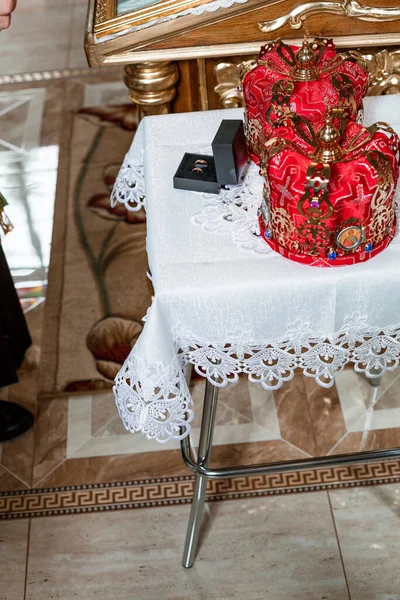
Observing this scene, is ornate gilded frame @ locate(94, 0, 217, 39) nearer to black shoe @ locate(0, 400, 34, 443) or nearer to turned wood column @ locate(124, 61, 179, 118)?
turned wood column @ locate(124, 61, 179, 118)

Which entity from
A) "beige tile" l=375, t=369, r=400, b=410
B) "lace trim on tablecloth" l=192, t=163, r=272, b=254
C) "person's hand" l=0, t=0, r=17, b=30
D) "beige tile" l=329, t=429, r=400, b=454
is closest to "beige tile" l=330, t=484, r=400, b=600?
"beige tile" l=329, t=429, r=400, b=454

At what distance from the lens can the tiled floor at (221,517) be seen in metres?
1.89

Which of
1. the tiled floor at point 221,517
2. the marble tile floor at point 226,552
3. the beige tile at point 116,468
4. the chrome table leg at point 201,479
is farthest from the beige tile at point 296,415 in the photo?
the chrome table leg at point 201,479

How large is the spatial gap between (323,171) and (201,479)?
818mm

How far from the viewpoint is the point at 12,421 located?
2.22 metres

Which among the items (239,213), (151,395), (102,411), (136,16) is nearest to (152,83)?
(136,16)

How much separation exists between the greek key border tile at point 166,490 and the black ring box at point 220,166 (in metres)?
0.89

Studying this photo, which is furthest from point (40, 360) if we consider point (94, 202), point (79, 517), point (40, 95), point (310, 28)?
point (40, 95)

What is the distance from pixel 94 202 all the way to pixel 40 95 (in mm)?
926

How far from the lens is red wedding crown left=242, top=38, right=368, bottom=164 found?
147 centimetres

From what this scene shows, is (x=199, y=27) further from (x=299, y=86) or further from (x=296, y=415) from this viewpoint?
(x=296, y=415)

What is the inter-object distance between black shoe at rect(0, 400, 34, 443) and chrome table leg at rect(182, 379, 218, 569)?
0.62 metres

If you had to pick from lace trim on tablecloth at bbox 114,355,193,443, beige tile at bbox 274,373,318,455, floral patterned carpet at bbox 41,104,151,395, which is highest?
lace trim on tablecloth at bbox 114,355,193,443

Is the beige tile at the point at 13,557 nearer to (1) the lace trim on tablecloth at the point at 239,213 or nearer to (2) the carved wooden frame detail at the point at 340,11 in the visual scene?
(1) the lace trim on tablecloth at the point at 239,213
